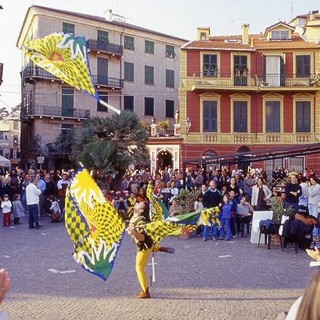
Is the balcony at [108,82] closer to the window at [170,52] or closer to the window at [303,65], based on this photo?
the window at [170,52]

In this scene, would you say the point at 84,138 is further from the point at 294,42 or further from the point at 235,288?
the point at 235,288

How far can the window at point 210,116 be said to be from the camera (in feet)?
118

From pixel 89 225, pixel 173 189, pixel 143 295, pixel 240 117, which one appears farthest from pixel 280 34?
pixel 89 225

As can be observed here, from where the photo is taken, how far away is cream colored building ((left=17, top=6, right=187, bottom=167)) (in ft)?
143

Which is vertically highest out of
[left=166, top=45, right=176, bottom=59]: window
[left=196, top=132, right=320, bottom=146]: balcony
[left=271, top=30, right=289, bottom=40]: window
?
[left=166, top=45, right=176, bottom=59]: window

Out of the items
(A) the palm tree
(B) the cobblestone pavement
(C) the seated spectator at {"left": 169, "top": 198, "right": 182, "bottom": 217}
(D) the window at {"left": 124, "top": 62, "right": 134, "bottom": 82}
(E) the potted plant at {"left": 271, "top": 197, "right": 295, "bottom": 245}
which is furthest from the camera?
(D) the window at {"left": 124, "top": 62, "right": 134, "bottom": 82}

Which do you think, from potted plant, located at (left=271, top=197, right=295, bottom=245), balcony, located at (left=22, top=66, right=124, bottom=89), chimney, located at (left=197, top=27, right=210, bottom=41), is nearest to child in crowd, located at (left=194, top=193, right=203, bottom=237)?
potted plant, located at (left=271, top=197, right=295, bottom=245)

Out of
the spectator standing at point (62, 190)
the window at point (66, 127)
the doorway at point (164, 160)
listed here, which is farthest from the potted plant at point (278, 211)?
the window at point (66, 127)

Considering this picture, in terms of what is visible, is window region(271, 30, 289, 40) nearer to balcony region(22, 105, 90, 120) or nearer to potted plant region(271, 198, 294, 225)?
balcony region(22, 105, 90, 120)

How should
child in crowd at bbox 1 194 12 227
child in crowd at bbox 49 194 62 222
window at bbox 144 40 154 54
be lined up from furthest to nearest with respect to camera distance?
1. window at bbox 144 40 154 54
2. child in crowd at bbox 49 194 62 222
3. child in crowd at bbox 1 194 12 227

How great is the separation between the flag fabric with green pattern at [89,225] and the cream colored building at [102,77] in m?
33.1

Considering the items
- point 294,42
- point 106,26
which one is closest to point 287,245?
point 294,42

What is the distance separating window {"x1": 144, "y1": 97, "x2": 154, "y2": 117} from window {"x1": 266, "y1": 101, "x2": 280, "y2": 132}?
44.9 feet

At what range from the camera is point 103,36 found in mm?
46281
